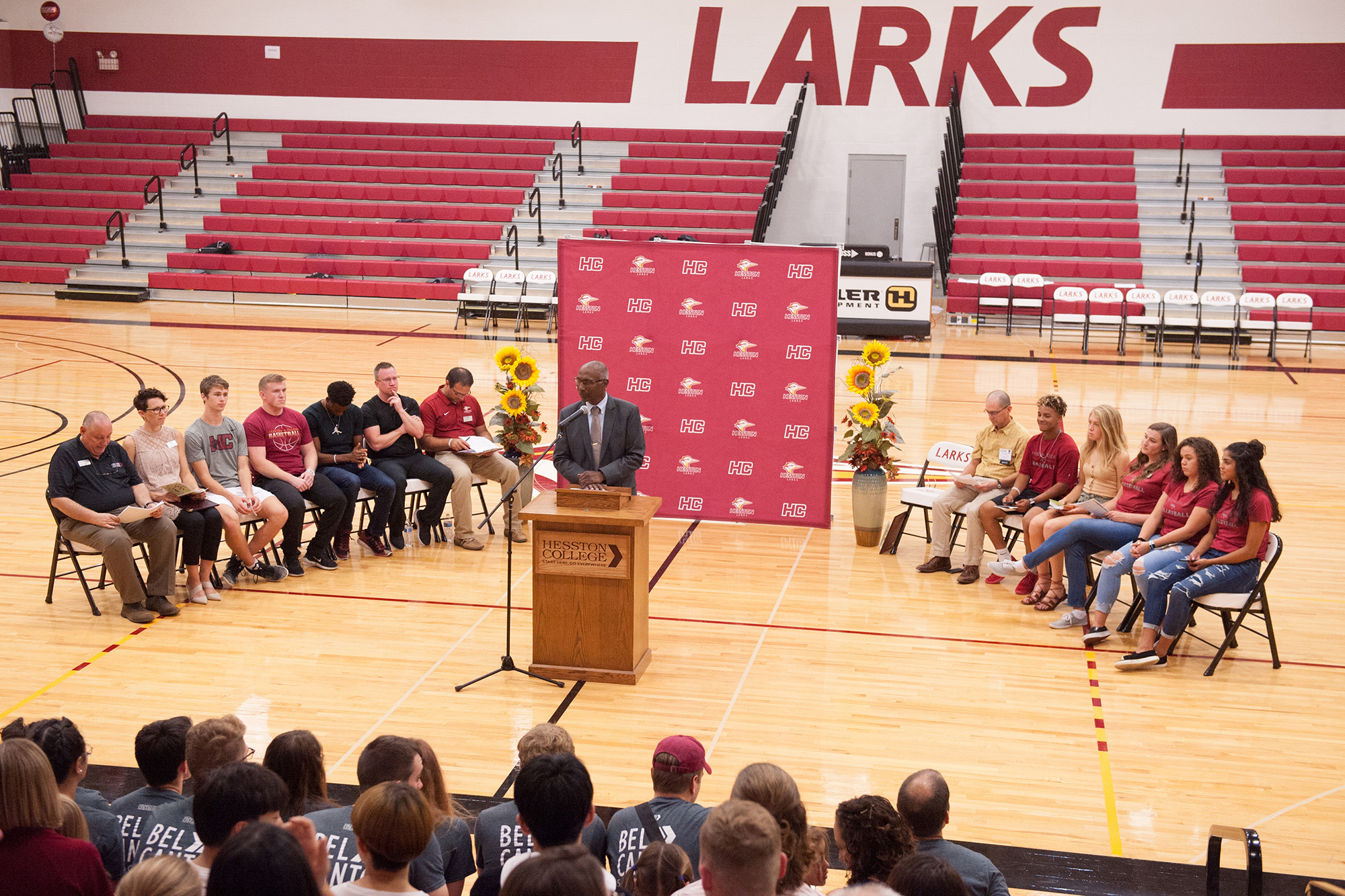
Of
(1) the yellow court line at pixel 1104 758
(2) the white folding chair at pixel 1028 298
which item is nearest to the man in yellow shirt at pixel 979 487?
(1) the yellow court line at pixel 1104 758

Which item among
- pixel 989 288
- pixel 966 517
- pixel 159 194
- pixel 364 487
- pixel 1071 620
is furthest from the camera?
pixel 159 194

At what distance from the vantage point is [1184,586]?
6.53 m

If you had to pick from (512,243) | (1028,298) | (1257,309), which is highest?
(512,243)

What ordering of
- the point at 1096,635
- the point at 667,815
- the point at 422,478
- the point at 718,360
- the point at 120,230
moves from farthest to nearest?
the point at 120,230, the point at 718,360, the point at 422,478, the point at 1096,635, the point at 667,815

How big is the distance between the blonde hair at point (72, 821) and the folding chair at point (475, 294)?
1665 cm

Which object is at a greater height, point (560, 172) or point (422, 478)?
point (560, 172)

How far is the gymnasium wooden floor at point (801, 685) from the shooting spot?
16.9ft

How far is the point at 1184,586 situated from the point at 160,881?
18.6 feet

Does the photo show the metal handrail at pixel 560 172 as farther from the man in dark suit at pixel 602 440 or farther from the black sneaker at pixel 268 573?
the man in dark suit at pixel 602 440

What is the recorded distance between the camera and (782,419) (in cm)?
909

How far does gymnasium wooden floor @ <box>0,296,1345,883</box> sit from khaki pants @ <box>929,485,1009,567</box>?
30cm

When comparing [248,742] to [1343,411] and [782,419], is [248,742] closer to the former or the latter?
[782,419]

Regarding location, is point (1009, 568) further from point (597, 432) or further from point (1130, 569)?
point (597, 432)

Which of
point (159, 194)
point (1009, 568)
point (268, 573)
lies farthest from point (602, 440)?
point (159, 194)
